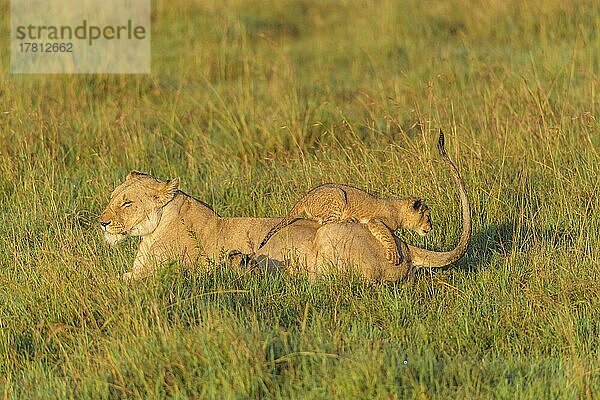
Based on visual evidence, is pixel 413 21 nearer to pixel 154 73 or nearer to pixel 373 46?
pixel 373 46

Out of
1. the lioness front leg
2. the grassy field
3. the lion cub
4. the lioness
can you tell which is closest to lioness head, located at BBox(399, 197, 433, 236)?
the lion cub

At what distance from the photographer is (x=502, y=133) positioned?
8227 mm

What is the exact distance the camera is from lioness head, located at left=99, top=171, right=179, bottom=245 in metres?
6.25

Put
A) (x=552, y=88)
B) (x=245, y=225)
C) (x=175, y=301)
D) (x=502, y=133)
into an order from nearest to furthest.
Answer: (x=175, y=301) → (x=245, y=225) → (x=502, y=133) → (x=552, y=88)

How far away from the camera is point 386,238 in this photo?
5.76 meters

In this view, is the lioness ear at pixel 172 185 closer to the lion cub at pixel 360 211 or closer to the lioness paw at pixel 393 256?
the lion cub at pixel 360 211

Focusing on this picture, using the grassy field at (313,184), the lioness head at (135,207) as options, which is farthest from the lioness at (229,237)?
the grassy field at (313,184)

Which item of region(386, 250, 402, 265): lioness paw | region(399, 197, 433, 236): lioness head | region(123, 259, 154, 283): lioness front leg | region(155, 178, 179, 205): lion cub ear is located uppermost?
region(155, 178, 179, 205): lion cub ear

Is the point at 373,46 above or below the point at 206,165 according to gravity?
above

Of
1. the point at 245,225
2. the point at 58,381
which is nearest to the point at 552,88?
the point at 245,225

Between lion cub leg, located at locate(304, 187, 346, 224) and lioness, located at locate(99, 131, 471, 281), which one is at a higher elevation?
lion cub leg, located at locate(304, 187, 346, 224)

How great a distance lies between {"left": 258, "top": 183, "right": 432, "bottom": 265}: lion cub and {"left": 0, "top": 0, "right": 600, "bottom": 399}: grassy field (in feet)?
1.16

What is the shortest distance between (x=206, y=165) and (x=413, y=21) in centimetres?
495

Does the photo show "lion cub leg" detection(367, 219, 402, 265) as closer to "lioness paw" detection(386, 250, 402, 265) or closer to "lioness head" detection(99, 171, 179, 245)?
"lioness paw" detection(386, 250, 402, 265)
